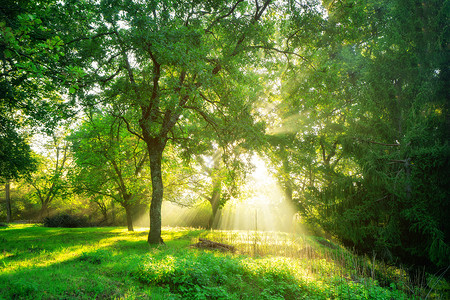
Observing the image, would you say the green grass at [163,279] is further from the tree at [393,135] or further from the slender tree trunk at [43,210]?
the slender tree trunk at [43,210]

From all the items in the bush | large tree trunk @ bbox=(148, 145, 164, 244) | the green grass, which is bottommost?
the bush

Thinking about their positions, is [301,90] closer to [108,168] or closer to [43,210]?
[108,168]

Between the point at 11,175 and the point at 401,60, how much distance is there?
18929 millimetres

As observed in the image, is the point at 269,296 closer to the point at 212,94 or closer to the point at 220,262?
the point at 220,262

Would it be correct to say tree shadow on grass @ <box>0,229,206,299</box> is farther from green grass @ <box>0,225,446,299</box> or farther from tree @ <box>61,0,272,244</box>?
tree @ <box>61,0,272,244</box>

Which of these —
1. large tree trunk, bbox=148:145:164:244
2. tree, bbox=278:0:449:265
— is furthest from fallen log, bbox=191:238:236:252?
tree, bbox=278:0:449:265

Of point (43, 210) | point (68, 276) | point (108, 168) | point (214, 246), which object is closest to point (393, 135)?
point (214, 246)

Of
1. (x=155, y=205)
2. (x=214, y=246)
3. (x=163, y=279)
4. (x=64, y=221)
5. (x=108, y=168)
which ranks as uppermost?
(x=108, y=168)

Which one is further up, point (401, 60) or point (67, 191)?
point (401, 60)

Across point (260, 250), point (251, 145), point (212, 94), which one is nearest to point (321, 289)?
point (260, 250)

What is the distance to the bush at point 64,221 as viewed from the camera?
71.6 ft

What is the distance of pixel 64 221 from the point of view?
2264cm

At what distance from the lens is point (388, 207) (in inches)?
353

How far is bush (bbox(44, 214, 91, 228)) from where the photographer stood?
2181 cm
